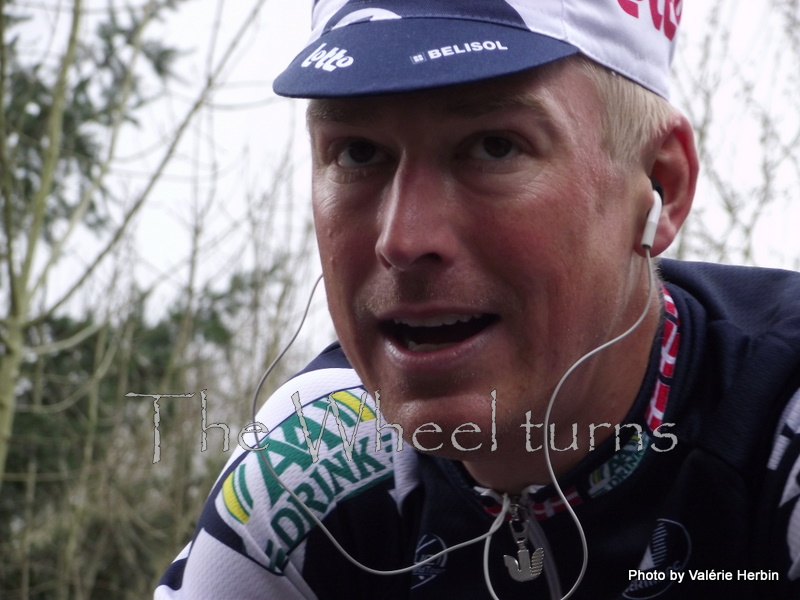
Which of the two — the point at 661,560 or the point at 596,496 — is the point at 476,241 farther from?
the point at 661,560

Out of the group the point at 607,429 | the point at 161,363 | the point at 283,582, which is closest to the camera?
the point at 607,429

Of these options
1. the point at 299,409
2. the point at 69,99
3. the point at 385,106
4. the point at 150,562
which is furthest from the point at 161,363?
the point at 385,106

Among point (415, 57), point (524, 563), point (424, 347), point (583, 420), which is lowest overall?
point (524, 563)

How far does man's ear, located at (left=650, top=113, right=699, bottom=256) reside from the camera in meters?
1.98

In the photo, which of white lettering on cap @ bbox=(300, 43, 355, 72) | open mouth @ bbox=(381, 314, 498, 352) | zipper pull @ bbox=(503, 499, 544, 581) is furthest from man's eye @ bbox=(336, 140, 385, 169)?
zipper pull @ bbox=(503, 499, 544, 581)

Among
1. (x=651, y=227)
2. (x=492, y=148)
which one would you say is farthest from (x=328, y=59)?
(x=651, y=227)

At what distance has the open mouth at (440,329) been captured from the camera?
1783mm

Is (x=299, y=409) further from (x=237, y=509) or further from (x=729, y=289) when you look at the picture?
(x=729, y=289)

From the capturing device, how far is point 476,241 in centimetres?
172

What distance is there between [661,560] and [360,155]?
91 centimetres

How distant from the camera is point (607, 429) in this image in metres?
1.99

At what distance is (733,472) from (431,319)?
60 cm

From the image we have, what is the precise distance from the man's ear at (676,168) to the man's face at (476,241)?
0.13m

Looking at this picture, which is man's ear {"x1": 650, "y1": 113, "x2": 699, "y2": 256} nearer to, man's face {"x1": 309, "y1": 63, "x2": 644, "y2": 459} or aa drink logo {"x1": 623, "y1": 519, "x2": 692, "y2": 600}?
man's face {"x1": 309, "y1": 63, "x2": 644, "y2": 459}
